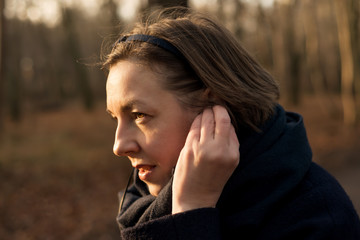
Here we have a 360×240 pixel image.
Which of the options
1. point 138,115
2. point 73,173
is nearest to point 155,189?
point 138,115

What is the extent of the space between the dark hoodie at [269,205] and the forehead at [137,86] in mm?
448

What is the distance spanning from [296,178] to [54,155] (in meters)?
13.2

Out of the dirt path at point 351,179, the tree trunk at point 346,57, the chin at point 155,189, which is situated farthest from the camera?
the tree trunk at point 346,57

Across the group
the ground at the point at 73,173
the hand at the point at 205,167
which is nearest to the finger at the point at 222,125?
the hand at the point at 205,167

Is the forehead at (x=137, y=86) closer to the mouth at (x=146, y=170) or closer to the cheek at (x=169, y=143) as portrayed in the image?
the cheek at (x=169, y=143)

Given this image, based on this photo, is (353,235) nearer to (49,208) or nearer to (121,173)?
(49,208)

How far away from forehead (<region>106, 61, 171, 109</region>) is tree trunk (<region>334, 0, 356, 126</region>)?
13.3 meters

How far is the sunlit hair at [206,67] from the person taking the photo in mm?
1626

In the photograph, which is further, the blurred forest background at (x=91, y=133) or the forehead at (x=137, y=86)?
the blurred forest background at (x=91, y=133)

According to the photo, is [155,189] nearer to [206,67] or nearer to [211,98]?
[211,98]

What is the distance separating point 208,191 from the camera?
1.45m

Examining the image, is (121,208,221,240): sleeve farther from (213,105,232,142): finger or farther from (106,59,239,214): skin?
(213,105,232,142): finger

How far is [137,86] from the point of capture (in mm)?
1586

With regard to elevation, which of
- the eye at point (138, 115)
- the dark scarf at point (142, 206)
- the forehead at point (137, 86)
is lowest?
the dark scarf at point (142, 206)
